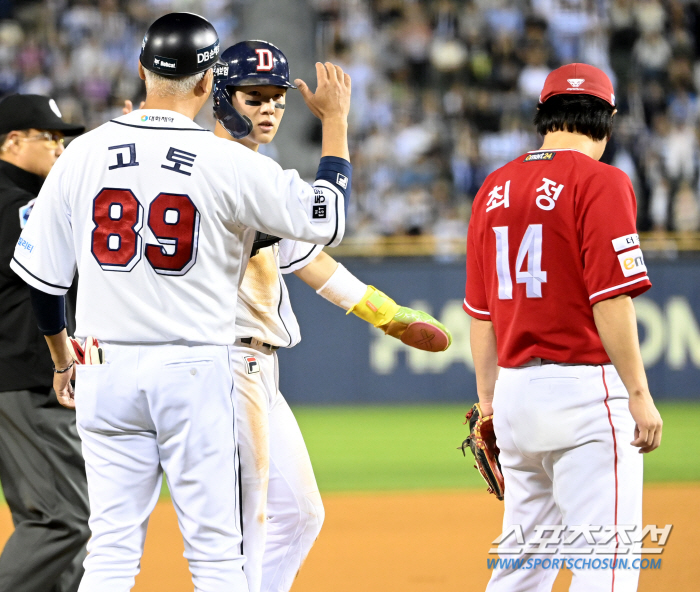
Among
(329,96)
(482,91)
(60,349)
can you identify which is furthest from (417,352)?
(329,96)

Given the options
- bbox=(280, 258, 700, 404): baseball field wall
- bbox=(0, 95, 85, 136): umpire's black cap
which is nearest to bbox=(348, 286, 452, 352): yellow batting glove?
bbox=(0, 95, 85, 136): umpire's black cap

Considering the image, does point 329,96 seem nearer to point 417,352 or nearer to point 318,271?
point 318,271

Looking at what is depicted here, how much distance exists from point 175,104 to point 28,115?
1.56 metres

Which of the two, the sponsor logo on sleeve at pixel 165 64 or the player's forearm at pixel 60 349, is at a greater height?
the sponsor logo on sleeve at pixel 165 64

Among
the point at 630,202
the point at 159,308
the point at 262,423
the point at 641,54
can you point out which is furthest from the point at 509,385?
the point at 641,54

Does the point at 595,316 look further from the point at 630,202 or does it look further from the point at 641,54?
the point at 641,54

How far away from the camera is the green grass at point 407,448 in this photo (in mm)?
8375

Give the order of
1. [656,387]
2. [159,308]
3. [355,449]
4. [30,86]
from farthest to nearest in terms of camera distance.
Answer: [30,86] < [656,387] < [355,449] < [159,308]

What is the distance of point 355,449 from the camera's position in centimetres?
993

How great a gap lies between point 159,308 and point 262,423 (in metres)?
0.87

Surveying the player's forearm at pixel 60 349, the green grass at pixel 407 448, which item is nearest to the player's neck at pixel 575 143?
the player's forearm at pixel 60 349

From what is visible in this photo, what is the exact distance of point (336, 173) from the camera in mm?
3344

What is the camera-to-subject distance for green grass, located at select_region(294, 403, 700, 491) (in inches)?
330

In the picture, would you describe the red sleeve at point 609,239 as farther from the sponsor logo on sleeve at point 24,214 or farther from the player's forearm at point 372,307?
the sponsor logo on sleeve at point 24,214
